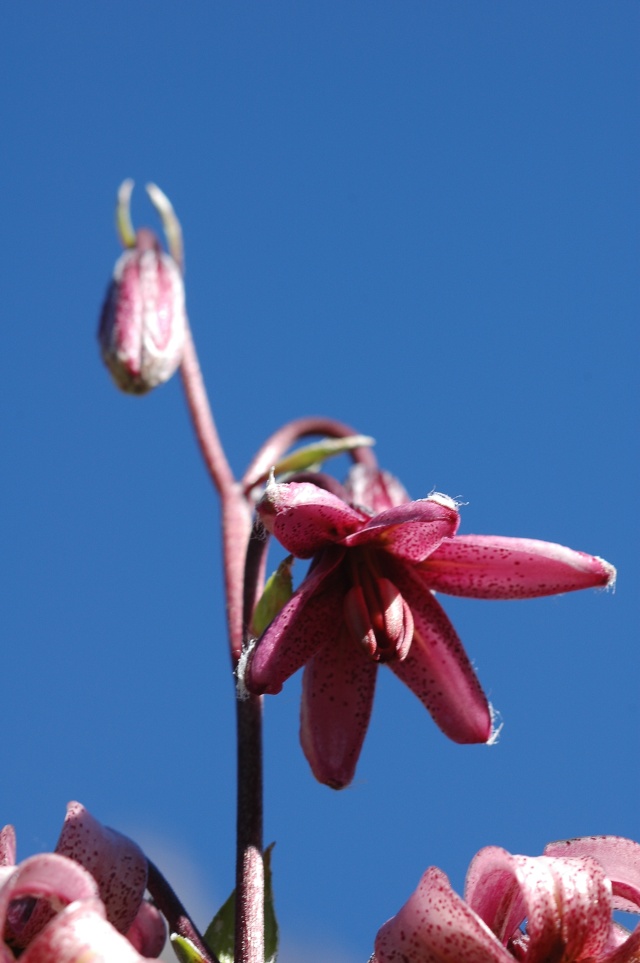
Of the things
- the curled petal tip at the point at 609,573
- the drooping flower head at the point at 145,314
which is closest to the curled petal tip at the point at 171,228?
the drooping flower head at the point at 145,314

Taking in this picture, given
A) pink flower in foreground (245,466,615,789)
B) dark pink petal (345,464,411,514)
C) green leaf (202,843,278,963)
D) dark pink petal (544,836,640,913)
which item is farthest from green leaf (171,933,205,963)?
dark pink petal (345,464,411,514)

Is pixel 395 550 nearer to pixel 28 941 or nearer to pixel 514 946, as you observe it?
pixel 514 946

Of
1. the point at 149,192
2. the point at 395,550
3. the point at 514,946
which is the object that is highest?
the point at 149,192

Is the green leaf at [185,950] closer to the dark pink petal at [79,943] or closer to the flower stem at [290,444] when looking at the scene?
the dark pink petal at [79,943]

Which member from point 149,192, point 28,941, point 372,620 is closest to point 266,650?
point 372,620

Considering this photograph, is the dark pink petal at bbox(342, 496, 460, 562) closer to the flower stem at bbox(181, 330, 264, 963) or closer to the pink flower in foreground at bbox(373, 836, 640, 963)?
the flower stem at bbox(181, 330, 264, 963)

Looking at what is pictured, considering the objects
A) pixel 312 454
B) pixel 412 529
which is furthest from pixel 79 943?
pixel 312 454

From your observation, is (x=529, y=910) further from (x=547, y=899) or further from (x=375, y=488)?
(x=375, y=488)

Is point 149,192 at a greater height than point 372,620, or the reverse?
point 149,192
